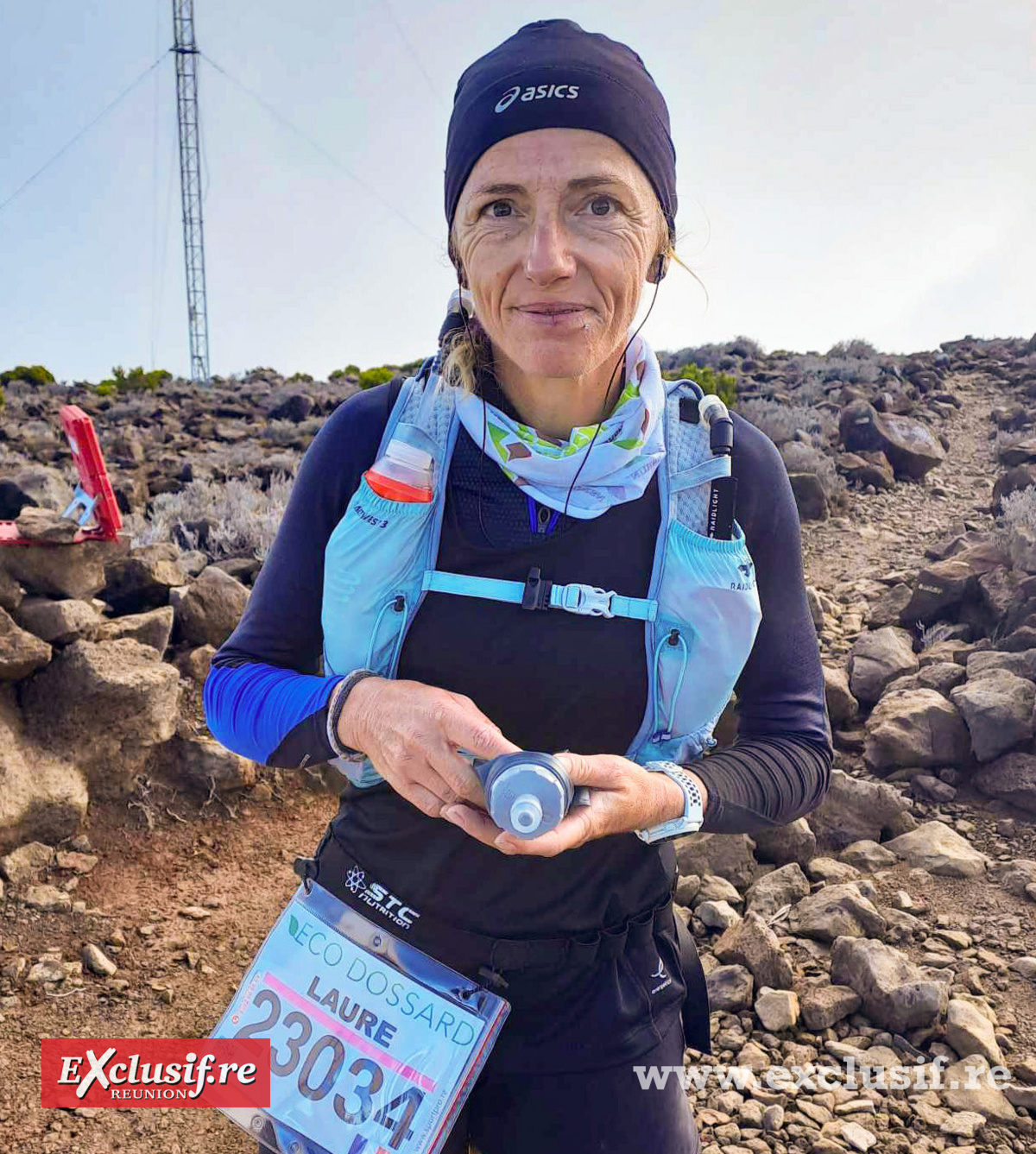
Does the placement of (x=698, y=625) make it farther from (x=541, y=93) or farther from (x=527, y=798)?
(x=541, y=93)

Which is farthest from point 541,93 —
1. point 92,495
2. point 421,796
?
point 92,495

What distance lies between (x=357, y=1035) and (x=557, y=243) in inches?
57.9

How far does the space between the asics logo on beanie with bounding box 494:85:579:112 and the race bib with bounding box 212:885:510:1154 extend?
5.06 ft

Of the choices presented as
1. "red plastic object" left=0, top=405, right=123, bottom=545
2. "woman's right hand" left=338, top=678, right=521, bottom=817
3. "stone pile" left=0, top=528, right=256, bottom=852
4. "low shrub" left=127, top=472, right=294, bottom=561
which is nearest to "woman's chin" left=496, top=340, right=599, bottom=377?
"woman's right hand" left=338, top=678, right=521, bottom=817

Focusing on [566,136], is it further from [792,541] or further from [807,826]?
[807,826]

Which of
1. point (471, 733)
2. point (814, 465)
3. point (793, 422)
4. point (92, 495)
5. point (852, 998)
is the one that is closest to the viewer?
point (471, 733)

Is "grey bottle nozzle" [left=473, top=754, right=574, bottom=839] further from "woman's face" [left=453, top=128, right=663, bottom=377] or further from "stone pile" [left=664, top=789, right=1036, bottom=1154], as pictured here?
"stone pile" [left=664, top=789, right=1036, bottom=1154]

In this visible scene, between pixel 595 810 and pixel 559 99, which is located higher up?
pixel 559 99

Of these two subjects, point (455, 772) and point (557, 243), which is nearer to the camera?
point (455, 772)

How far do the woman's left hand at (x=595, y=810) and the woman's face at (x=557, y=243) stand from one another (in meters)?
0.75

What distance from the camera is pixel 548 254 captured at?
5.59ft

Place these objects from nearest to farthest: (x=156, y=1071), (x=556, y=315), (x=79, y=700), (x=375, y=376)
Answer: (x=556, y=315), (x=156, y=1071), (x=79, y=700), (x=375, y=376)

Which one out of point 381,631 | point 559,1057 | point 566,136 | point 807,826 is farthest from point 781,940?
point 566,136

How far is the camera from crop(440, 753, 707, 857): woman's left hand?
1410 mm
